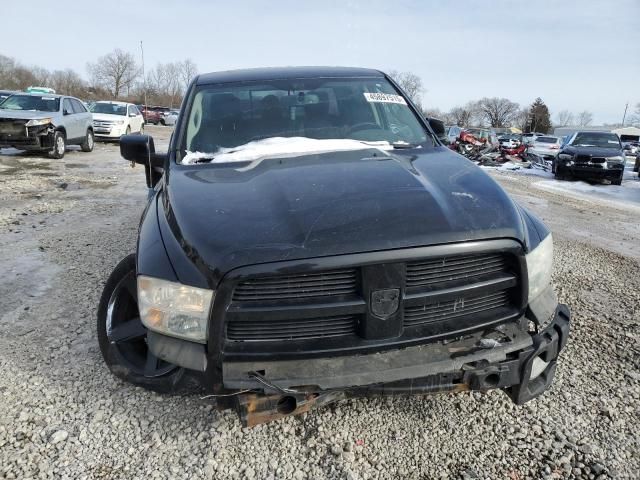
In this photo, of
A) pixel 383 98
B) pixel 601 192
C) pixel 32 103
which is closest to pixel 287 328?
pixel 383 98

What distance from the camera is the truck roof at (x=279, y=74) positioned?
3.51 meters

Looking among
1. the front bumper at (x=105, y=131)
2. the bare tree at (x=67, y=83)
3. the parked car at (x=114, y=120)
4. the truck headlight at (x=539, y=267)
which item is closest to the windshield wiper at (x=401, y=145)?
the truck headlight at (x=539, y=267)

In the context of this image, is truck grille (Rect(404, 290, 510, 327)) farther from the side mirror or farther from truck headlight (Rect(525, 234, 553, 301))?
the side mirror

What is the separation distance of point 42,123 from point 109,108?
7729 mm

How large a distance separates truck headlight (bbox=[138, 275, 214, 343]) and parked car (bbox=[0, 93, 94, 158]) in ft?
41.9

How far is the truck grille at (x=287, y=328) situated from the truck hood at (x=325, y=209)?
249 mm

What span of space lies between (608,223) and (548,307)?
259 inches

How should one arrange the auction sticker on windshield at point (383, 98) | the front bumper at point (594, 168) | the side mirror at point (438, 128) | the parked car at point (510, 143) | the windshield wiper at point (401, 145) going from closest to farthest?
1. the windshield wiper at point (401, 145)
2. the auction sticker on windshield at point (383, 98)
3. the side mirror at point (438, 128)
4. the front bumper at point (594, 168)
5. the parked car at point (510, 143)

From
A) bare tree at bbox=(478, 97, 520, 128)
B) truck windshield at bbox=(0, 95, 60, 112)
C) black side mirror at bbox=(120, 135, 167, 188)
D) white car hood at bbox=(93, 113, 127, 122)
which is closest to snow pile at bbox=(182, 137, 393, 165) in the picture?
black side mirror at bbox=(120, 135, 167, 188)

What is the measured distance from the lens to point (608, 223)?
7.62 meters

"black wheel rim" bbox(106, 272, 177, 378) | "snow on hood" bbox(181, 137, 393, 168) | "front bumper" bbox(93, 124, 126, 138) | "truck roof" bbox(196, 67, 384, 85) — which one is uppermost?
"truck roof" bbox(196, 67, 384, 85)

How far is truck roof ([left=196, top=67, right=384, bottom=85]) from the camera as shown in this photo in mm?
3513

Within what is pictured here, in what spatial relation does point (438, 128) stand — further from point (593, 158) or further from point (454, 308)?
point (593, 158)

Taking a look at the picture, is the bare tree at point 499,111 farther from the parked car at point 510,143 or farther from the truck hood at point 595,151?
the truck hood at point 595,151
